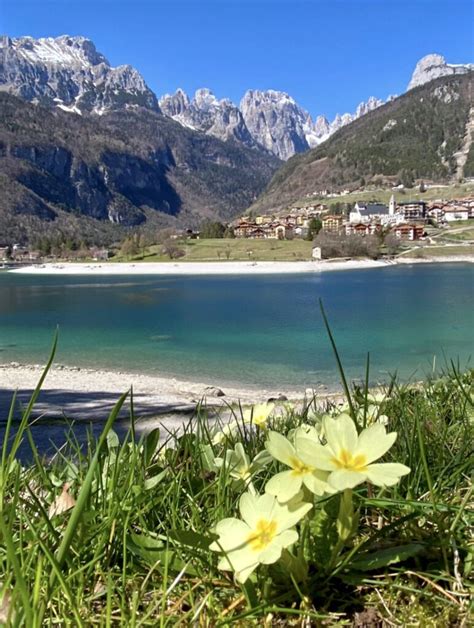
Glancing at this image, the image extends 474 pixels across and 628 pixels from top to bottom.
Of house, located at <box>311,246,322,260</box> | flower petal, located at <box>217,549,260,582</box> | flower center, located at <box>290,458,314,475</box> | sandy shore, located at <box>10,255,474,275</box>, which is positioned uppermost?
flower center, located at <box>290,458,314,475</box>

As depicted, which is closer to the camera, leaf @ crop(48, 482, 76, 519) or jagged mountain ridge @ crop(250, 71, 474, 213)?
leaf @ crop(48, 482, 76, 519)

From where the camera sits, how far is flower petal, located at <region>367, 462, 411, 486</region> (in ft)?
1.91

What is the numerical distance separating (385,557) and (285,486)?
0.21 meters

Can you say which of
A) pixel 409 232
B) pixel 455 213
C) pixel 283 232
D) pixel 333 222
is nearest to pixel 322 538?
pixel 409 232

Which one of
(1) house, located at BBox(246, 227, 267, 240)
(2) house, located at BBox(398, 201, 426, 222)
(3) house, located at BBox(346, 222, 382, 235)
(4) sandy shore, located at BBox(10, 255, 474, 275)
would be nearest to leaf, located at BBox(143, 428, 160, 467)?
(4) sandy shore, located at BBox(10, 255, 474, 275)

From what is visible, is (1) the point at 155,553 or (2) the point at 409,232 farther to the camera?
(2) the point at 409,232

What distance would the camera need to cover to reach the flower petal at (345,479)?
567 mm

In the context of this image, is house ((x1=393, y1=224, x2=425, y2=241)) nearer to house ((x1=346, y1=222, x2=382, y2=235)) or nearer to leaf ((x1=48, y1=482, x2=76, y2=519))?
house ((x1=346, y1=222, x2=382, y2=235))

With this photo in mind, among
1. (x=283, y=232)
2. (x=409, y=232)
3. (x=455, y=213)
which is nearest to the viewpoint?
(x=409, y=232)

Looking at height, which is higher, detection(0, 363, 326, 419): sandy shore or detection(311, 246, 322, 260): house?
detection(0, 363, 326, 419): sandy shore

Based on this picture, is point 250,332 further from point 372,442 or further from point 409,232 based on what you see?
point 409,232

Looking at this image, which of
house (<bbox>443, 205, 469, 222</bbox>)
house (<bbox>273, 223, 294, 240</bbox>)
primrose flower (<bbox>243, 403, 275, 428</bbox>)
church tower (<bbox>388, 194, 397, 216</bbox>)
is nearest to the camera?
primrose flower (<bbox>243, 403, 275, 428</bbox>)

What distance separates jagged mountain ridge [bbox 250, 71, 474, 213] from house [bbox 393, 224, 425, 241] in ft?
188

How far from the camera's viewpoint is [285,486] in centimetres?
Answer: 66
